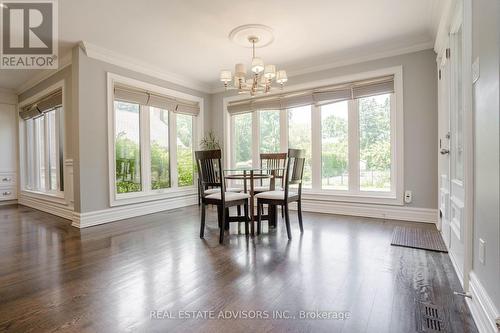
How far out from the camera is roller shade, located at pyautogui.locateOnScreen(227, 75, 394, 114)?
3.94 m

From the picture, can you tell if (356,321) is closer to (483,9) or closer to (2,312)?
(483,9)

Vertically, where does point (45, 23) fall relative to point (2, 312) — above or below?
above

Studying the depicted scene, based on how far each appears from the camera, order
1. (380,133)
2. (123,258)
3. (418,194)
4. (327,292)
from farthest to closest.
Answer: (380,133) → (418,194) → (123,258) → (327,292)

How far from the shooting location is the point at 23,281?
6.46 ft

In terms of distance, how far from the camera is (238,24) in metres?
3.14

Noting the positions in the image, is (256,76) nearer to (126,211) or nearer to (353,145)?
(353,145)

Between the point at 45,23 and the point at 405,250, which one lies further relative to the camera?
the point at 45,23

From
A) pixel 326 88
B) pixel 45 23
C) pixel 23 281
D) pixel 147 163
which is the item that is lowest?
pixel 23 281

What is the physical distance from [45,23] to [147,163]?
2.32 metres

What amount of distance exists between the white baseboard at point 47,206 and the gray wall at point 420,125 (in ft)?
17.2

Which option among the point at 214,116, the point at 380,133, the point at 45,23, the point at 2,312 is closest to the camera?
the point at 2,312

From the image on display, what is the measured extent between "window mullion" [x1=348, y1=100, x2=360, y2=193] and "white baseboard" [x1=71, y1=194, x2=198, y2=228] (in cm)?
317

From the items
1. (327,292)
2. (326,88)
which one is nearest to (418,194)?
(326,88)

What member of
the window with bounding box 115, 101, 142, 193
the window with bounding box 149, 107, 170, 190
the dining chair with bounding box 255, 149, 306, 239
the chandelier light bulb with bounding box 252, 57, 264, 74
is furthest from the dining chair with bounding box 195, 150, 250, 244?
the window with bounding box 149, 107, 170, 190
